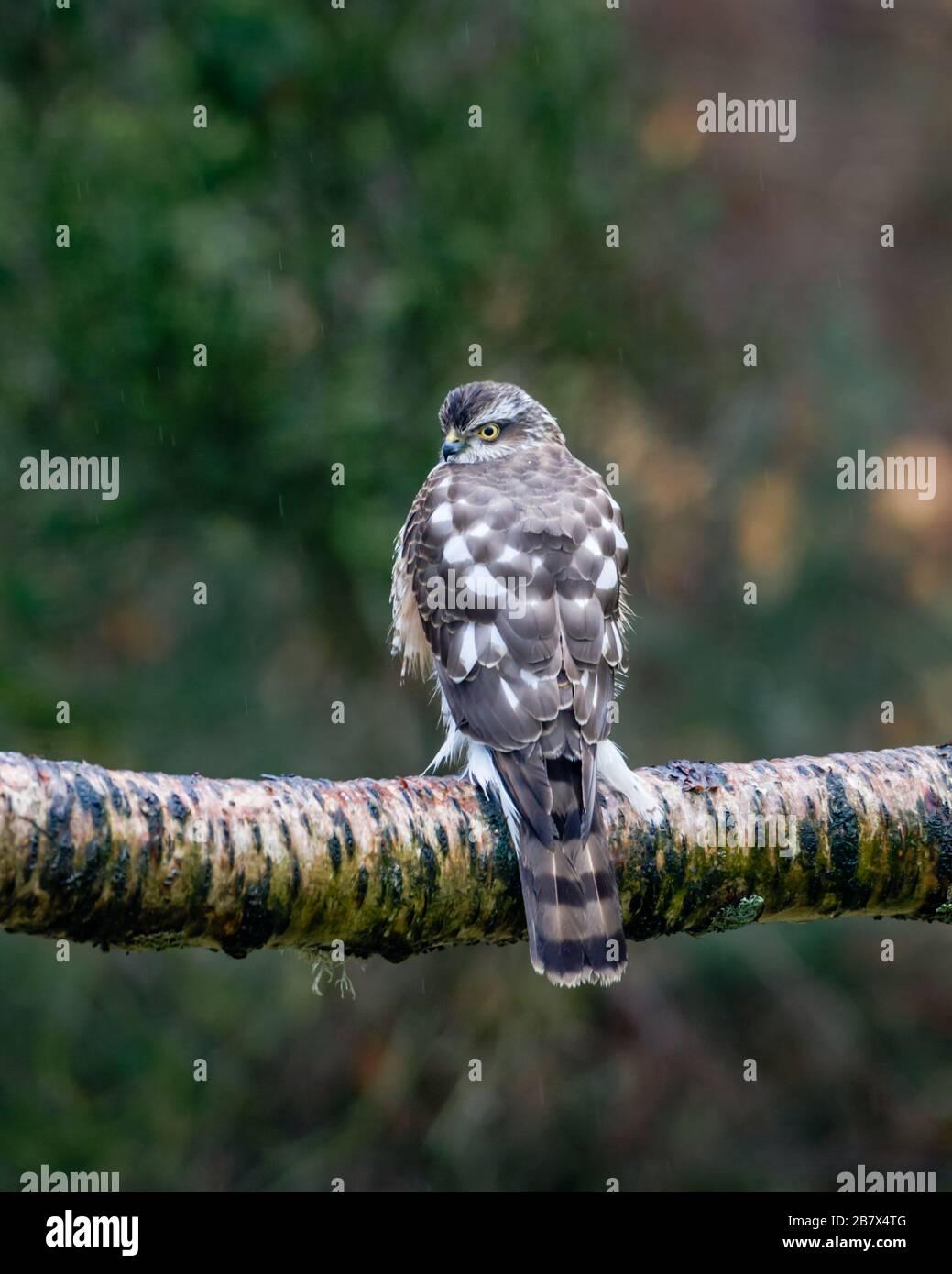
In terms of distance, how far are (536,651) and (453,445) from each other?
4.58 feet

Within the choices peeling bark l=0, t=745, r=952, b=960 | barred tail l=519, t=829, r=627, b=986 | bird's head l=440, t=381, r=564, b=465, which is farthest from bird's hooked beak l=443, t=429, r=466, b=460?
barred tail l=519, t=829, r=627, b=986

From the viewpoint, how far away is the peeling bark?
9.44 feet

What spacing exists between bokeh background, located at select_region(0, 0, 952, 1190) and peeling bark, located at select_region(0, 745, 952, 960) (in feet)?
8.02

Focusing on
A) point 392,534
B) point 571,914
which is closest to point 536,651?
point 571,914

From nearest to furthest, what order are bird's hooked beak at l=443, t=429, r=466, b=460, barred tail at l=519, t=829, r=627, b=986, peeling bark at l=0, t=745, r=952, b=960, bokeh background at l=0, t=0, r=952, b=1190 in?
1. peeling bark at l=0, t=745, r=952, b=960
2. barred tail at l=519, t=829, r=627, b=986
3. bird's hooked beak at l=443, t=429, r=466, b=460
4. bokeh background at l=0, t=0, r=952, b=1190

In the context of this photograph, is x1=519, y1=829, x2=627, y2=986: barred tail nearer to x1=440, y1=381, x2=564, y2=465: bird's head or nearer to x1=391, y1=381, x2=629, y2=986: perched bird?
x1=391, y1=381, x2=629, y2=986: perched bird

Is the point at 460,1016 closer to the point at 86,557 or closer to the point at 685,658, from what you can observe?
the point at 685,658

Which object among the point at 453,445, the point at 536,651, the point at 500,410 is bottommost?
the point at 536,651

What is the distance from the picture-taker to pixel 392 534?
19.2 ft

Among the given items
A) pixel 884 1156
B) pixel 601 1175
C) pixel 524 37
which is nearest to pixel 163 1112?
pixel 601 1175

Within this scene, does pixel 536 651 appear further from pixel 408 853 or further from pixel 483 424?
pixel 483 424

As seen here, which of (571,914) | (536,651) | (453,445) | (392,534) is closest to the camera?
(571,914)

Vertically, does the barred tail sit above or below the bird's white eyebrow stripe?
below

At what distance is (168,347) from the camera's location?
565 centimetres
